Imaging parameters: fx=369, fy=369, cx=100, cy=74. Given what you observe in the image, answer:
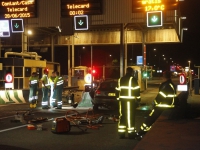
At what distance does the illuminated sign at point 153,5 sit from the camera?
17.8 meters

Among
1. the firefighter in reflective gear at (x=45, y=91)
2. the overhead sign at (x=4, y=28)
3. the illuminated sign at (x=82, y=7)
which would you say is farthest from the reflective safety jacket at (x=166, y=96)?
the overhead sign at (x=4, y=28)

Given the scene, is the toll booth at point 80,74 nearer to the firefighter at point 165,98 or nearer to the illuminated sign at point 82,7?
the illuminated sign at point 82,7

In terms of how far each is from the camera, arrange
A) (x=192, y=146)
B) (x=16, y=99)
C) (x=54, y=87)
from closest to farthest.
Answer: (x=192, y=146) → (x=54, y=87) → (x=16, y=99)

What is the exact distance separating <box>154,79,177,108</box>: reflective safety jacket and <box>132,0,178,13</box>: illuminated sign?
9465 millimetres

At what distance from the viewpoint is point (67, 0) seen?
19.3 meters

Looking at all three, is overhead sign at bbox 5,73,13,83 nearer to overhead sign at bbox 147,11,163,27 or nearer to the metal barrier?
the metal barrier

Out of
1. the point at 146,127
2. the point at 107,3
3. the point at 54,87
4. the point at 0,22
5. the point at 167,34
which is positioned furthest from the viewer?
the point at 167,34

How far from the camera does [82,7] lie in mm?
18953

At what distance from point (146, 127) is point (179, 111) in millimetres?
2437

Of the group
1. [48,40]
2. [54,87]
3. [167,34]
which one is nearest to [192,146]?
[54,87]

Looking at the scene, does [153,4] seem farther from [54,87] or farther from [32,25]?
[32,25]

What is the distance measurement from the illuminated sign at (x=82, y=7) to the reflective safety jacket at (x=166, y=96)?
10.7 metres

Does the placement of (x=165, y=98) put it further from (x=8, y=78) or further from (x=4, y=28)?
(x=4, y=28)

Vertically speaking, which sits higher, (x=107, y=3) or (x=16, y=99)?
(x=107, y=3)
